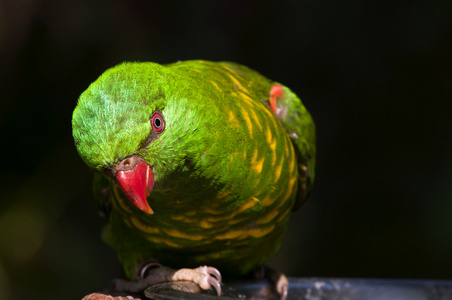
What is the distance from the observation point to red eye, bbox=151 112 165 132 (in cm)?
146

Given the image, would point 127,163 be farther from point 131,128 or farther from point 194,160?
point 194,160

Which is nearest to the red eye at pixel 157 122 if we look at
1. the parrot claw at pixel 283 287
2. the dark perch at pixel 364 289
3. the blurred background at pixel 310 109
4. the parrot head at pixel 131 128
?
Result: the parrot head at pixel 131 128

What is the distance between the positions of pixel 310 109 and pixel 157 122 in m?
2.29

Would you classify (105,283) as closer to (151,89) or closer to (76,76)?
(76,76)

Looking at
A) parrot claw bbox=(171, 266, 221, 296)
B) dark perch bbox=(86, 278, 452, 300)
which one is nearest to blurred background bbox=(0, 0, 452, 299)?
dark perch bbox=(86, 278, 452, 300)

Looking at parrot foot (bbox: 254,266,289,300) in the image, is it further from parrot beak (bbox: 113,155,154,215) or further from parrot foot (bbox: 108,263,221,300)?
parrot beak (bbox: 113,155,154,215)

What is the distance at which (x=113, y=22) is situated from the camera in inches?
130

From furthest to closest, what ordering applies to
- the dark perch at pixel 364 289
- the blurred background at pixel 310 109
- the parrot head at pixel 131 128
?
the blurred background at pixel 310 109, the dark perch at pixel 364 289, the parrot head at pixel 131 128

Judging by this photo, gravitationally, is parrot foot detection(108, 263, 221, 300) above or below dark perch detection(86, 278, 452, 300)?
below

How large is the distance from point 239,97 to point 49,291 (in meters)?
2.30

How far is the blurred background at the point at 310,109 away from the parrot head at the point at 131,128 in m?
1.95

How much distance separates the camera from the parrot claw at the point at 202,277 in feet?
5.77

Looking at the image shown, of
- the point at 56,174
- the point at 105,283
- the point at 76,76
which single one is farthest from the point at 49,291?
the point at 76,76

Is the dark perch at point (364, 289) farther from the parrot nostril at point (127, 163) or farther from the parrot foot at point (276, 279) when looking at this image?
the parrot nostril at point (127, 163)
